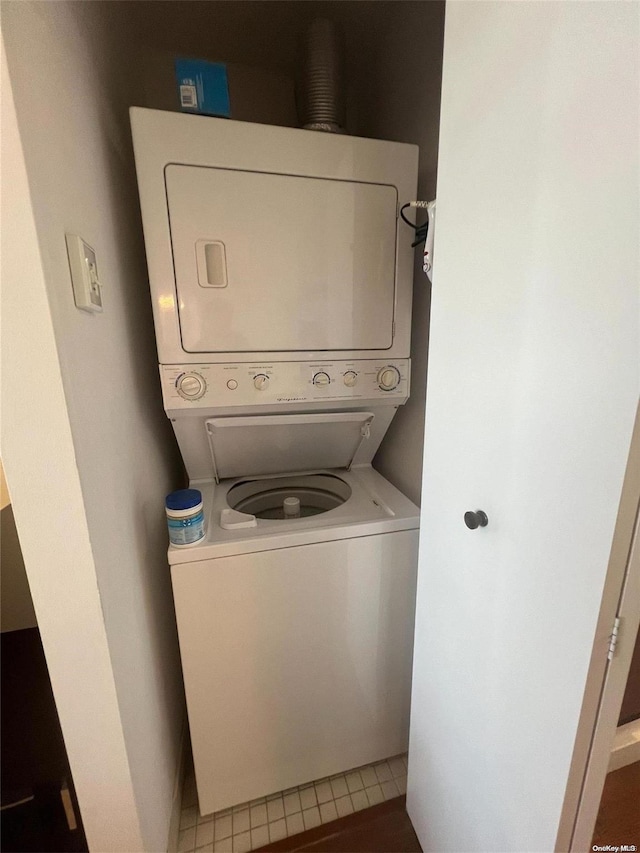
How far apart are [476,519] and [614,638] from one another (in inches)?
10.6

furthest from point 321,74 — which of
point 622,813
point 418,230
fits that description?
point 622,813

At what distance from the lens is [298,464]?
160 centimetres

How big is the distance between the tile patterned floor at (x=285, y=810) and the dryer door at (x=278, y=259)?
1545mm

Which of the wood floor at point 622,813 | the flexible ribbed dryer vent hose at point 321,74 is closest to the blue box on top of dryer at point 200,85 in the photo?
the flexible ribbed dryer vent hose at point 321,74

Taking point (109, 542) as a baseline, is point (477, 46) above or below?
above

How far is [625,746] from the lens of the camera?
2.72ft

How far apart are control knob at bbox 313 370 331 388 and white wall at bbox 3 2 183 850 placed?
0.54 meters

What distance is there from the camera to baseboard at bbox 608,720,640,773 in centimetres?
76

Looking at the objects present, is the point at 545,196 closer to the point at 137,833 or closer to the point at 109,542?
the point at 109,542

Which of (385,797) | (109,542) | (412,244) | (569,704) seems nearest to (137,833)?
(109,542)

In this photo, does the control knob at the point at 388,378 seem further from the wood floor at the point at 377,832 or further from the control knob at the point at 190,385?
the wood floor at the point at 377,832

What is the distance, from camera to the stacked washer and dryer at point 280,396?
3.58 feet

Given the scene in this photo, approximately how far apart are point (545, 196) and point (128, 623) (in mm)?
1182

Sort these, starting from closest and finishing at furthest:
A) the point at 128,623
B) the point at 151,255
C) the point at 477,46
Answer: the point at 477,46
the point at 128,623
the point at 151,255
